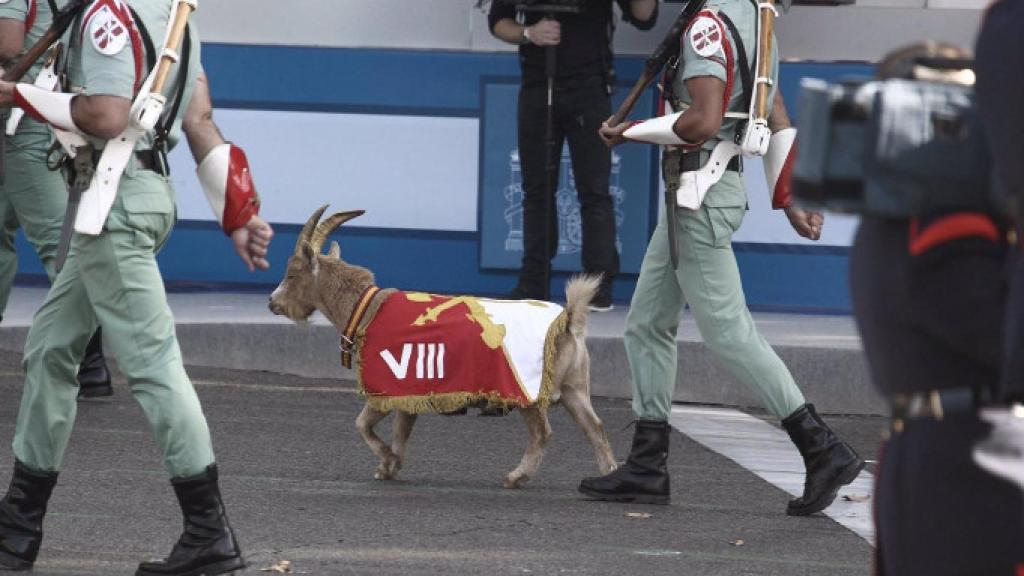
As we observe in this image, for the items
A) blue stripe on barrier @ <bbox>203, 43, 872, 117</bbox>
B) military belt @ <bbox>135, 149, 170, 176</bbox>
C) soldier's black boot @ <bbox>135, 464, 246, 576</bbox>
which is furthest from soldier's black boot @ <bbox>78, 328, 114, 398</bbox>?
soldier's black boot @ <bbox>135, 464, 246, 576</bbox>

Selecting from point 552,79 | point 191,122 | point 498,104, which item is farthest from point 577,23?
point 191,122

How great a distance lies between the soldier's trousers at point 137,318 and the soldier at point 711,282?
6.51 feet

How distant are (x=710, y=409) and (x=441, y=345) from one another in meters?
2.92

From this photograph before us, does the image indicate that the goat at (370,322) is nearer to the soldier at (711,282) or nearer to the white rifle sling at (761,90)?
the soldier at (711,282)

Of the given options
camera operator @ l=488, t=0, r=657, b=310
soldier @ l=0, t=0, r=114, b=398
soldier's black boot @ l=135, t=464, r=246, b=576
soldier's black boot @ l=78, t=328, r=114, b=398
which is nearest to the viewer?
soldier's black boot @ l=135, t=464, r=246, b=576

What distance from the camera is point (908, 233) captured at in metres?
3.00

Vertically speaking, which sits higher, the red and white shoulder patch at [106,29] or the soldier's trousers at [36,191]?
the red and white shoulder patch at [106,29]

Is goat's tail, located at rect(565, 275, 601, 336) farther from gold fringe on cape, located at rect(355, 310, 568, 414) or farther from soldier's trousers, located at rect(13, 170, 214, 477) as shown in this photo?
soldier's trousers, located at rect(13, 170, 214, 477)

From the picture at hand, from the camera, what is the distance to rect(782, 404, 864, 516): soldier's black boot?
675 centimetres

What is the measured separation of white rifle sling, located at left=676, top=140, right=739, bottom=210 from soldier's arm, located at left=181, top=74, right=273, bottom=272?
6.13ft

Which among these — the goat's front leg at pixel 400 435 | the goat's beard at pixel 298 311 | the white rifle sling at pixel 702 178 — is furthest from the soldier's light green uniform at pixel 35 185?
the white rifle sling at pixel 702 178

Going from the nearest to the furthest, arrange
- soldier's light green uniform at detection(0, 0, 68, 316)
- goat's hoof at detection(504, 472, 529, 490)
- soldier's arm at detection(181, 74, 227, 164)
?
soldier's arm at detection(181, 74, 227, 164)
goat's hoof at detection(504, 472, 529, 490)
soldier's light green uniform at detection(0, 0, 68, 316)

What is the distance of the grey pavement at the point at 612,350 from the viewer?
9.80 m

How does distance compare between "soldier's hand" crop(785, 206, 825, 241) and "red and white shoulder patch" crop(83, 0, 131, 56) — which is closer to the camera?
"red and white shoulder patch" crop(83, 0, 131, 56)
